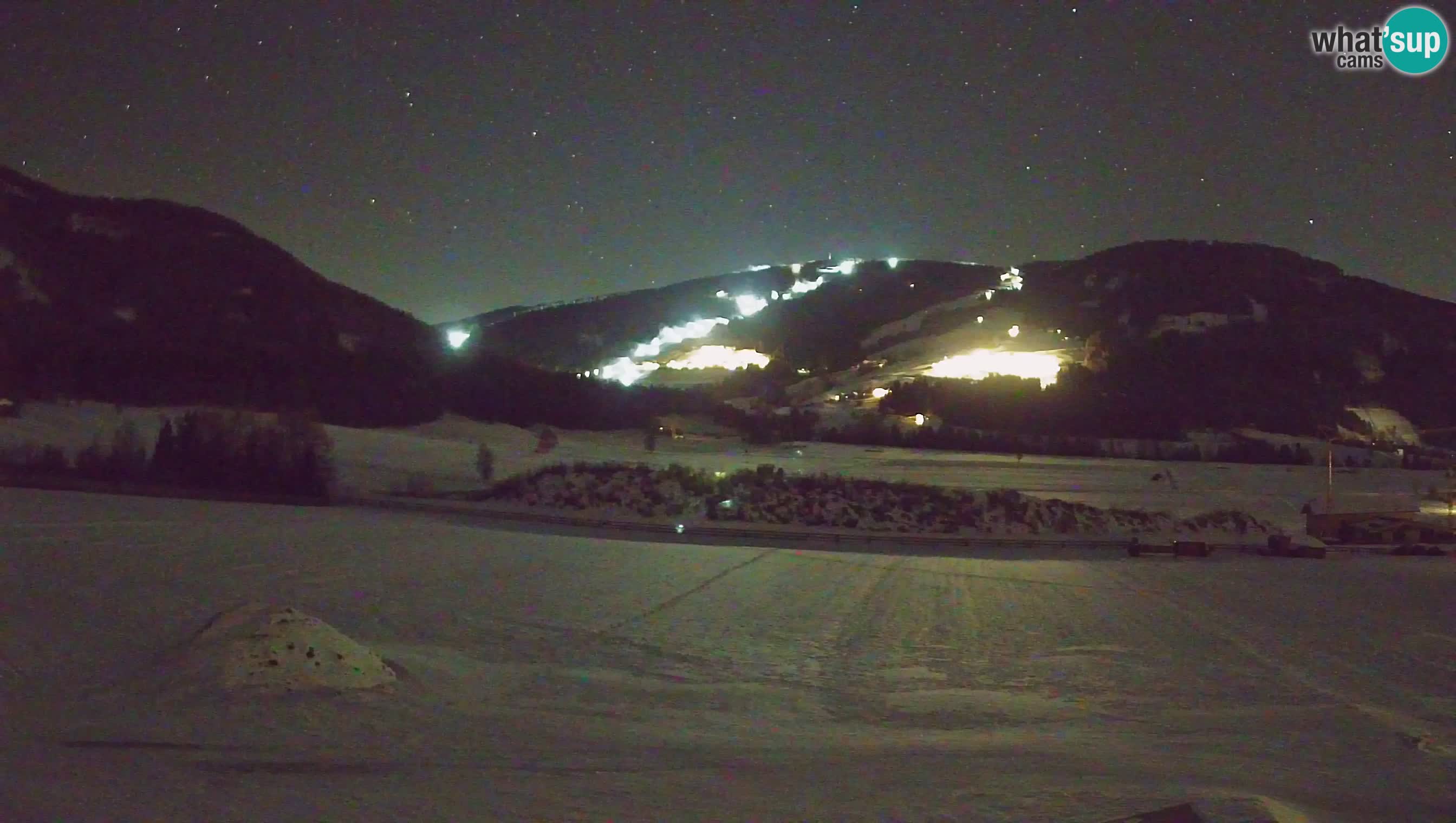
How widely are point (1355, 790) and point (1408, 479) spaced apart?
36.1 metres

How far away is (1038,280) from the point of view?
11475 cm

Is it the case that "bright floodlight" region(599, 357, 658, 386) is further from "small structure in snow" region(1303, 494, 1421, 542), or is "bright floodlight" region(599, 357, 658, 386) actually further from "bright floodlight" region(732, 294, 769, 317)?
"small structure in snow" region(1303, 494, 1421, 542)

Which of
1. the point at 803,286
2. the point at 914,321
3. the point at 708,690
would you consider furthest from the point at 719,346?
the point at 708,690

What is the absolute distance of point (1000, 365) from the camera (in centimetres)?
7206

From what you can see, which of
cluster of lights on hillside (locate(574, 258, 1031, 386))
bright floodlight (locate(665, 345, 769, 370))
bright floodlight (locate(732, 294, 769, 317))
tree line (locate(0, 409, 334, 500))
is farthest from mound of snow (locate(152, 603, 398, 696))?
bright floodlight (locate(732, 294, 769, 317))

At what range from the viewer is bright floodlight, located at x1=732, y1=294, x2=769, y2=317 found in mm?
125125

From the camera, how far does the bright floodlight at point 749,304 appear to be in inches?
4926

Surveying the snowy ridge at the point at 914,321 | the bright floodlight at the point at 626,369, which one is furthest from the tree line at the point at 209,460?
the snowy ridge at the point at 914,321

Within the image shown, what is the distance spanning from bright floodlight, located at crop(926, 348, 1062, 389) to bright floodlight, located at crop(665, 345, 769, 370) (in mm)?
17874

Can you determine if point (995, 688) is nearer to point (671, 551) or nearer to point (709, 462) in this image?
point (671, 551)

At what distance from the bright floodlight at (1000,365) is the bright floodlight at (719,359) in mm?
17874

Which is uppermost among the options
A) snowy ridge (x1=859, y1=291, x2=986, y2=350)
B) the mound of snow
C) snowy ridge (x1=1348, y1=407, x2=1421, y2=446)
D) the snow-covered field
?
snowy ridge (x1=859, y1=291, x2=986, y2=350)

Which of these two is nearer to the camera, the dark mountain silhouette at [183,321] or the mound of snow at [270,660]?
the mound of snow at [270,660]

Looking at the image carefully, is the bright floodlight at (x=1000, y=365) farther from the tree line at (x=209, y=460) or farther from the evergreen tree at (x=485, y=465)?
→ the tree line at (x=209, y=460)
